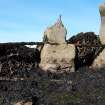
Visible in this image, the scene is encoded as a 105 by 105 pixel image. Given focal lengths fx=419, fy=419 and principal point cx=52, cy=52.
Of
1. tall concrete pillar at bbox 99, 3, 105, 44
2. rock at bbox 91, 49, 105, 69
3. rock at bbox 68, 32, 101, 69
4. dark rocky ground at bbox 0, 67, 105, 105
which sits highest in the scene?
tall concrete pillar at bbox 99, 3, 105, 44

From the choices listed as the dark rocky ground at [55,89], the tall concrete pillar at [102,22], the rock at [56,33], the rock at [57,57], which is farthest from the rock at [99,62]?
the rock at [56,33]

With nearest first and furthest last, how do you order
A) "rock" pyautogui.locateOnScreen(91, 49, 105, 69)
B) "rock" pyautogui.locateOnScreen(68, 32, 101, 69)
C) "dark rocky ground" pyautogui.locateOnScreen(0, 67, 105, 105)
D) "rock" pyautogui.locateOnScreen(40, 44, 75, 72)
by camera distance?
"dark rocky ground" pyautogui.locateOnScreen(0, 67, 105, 105), "rock" pyautogui.locateOnScreen(40, 44, 75, 72), "rock" pyautogui.locateOnScreen(91, 49, 105, 69), "rock" pyautogui.locateOnScreen(68, 32, 101, 69)

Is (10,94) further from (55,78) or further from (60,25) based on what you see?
(60,25)

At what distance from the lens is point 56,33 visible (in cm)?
2055

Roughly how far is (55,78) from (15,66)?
201 cm


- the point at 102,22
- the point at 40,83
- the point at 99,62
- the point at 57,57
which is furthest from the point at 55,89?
the point at 102,22

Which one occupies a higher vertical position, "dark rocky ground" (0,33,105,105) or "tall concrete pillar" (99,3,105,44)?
"tall concrete pillar" (99,3,105,44)

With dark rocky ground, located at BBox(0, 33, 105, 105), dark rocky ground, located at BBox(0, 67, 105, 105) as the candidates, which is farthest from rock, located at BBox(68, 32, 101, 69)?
dark rocky ground, located at BBox(0, 67, 105, 105)

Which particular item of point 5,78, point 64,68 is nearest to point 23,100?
point 5,78

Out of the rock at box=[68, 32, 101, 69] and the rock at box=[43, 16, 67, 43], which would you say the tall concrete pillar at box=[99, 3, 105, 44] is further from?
the rock at box=[43, 16, 67, 43]

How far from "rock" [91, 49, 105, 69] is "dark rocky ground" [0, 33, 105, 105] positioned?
523mm

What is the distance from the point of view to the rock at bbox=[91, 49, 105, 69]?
66.2 feet

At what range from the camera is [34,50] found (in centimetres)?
1950

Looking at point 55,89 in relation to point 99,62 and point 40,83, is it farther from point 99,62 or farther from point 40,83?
point 99,62
